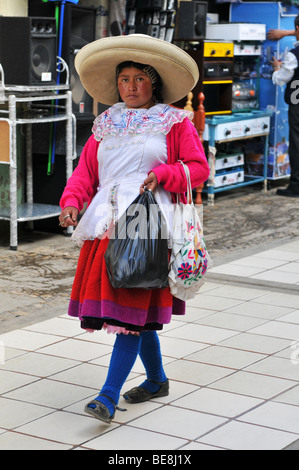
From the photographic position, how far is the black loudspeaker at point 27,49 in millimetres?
6992

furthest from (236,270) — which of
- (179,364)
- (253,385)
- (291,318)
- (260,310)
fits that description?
(253,385)

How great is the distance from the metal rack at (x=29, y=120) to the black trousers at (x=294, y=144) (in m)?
3.00

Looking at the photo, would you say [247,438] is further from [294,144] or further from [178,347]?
[294,144]

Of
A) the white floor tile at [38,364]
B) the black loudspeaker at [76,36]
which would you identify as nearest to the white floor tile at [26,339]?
the white floor tile at [38,364]

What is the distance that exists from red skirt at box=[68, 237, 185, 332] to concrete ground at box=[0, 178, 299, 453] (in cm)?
43

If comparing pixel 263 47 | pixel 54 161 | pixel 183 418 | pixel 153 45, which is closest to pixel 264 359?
pixel 183 418

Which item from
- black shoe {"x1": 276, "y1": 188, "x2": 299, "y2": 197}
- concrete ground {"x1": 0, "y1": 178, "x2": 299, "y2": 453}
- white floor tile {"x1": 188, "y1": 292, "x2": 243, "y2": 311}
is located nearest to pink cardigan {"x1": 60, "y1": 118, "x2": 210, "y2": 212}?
concrete ground {"x1": 0, "y1": 178, "x2": 299, "y2": 453}

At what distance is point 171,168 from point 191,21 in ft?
19.3

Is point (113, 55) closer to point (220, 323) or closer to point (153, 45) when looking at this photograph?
point (153, 45)

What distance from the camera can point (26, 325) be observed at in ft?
16.6

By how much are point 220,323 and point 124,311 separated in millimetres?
1658

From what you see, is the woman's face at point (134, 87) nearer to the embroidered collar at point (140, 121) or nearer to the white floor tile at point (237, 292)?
the embroidered collar at point (140, 121)

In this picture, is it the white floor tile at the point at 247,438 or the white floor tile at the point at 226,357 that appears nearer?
the white floor tile at the point at 247,438

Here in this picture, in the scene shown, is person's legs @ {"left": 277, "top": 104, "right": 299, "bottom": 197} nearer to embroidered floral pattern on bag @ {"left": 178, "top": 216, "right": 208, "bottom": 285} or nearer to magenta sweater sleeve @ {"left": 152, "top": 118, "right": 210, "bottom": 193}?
magenta sweater sleeve @ {"left": 152, "top": 118, "right": 210, "bottom": 193}
